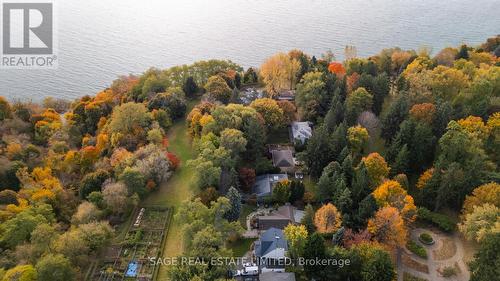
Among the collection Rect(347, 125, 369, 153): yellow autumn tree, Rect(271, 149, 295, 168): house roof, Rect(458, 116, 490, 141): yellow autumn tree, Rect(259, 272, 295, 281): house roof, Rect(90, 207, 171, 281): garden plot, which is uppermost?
Rect(458, 116, 490, 141): yellow autumn tree

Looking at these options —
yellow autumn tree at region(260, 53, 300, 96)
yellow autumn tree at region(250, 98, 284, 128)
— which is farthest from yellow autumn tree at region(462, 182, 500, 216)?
yellow autumn tree at region(260, 53, 300, 96)

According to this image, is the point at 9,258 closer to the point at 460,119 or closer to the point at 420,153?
the point at 420,153

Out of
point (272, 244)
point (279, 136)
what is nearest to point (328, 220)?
point (272, 244)

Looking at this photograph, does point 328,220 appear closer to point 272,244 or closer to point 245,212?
point 272,244

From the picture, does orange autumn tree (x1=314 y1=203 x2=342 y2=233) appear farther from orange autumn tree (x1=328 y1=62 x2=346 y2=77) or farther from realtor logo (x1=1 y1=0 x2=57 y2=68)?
realtor logo (x1=1 y1=0 x2=57 y2=68)

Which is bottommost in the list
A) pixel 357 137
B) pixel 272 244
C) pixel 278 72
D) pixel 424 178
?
pixel 272 244

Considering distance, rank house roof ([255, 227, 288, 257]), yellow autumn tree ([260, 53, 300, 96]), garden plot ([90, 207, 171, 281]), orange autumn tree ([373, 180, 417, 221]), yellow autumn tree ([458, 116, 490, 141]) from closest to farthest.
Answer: house roof ([255, 227, 288, 257])
garden plot ([90, 207, 171, 281])
orange autumn tree ([373, 180, 417, 221])
yellow autumn tree ([458, 116, 490, 141])
yellow autumn tree ([260, 53, 300, 96])

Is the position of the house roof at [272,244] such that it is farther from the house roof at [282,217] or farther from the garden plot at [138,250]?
the garden plot at [138,250]
